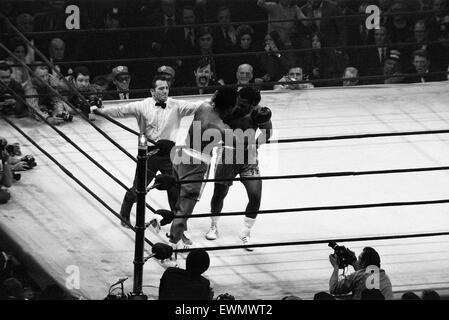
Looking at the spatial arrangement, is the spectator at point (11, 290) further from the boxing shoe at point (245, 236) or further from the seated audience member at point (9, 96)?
the seated audience member at point (9, 96)

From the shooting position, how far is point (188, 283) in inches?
255

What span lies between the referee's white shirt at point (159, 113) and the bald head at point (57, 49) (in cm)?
193

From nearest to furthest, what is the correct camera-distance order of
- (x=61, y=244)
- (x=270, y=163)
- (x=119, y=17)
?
(x=61, y=244) < (x=270, y=163) < (x=119, y=17)

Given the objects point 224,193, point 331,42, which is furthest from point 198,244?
point 331,42

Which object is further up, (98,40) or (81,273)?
(98,40)

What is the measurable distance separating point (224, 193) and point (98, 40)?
2.76m

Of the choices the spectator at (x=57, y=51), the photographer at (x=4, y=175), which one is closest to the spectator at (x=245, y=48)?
the spectator at (x=57, y=51)

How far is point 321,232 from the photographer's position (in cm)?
781

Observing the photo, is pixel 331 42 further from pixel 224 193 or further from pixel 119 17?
pixel 224 193

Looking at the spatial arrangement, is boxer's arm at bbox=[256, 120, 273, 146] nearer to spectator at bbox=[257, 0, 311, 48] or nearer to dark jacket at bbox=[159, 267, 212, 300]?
dark jacket at bbox=[159, 267, 212, 300]

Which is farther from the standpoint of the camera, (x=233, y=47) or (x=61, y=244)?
(x=233, y=47)

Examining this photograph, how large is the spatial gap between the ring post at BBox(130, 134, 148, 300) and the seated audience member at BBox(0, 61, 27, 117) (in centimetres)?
265

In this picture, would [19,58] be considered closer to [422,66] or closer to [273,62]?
[273,62]

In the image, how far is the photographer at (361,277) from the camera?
685cm
